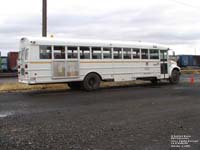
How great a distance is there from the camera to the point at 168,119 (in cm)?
885

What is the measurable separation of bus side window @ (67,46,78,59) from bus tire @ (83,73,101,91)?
52.1 inches

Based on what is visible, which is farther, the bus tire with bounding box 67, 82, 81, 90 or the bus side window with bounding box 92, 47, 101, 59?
the bus tire with bounding box 67, 82, 81, 90

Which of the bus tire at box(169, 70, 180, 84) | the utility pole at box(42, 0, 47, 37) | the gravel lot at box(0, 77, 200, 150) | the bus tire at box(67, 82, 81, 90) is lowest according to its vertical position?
the gravel lot at box(0, 77, 200, 150)

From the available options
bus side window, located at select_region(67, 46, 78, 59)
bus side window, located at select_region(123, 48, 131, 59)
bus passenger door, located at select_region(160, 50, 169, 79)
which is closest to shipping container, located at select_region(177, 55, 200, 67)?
bus passenger door, located at select_region(160, 50, 169, 79)

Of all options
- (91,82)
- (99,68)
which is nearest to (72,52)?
(99,68)

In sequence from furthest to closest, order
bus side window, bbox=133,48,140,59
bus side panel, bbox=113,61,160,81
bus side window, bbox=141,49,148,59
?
bus side window, bbox=141,49,148,59
bus side window, bbox=133,48,140,59
bus side panel, bbox=113,61,160,81

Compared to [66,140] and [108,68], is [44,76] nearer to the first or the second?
[108,68]

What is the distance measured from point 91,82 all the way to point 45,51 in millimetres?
3078

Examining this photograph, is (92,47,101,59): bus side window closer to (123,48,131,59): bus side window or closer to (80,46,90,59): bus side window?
(80,46,90,59): bus side window

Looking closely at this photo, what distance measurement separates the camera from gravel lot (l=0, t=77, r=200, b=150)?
643 cm

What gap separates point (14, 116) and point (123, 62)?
32.7 feet

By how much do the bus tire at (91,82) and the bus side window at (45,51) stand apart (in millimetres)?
2443

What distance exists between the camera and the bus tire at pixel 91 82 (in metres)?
17.2

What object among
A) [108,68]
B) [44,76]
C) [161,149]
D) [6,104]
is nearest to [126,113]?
[161,149]
